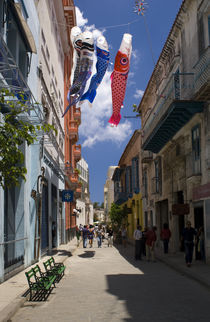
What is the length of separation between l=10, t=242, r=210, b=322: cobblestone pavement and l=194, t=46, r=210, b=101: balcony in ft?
21.7

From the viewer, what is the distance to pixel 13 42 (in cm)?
1409

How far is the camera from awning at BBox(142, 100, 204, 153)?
16422 millimetres

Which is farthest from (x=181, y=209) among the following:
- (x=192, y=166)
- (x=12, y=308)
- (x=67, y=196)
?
(x=67, y=196)

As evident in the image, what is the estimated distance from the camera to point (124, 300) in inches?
345

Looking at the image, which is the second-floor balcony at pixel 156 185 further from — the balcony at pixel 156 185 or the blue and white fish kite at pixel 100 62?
the blue and white fish kite at pixel 100 62

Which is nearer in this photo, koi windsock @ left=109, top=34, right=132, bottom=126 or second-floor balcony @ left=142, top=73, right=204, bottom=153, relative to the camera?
koi windsock @ left=109, top=34, right=132, bottom=126

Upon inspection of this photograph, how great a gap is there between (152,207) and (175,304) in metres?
20.8

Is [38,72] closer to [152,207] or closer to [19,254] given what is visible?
[19,254]

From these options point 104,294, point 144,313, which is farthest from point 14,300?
point 144,313

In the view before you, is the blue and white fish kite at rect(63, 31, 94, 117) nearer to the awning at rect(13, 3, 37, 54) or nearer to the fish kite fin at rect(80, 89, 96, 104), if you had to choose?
the fish kite fin at rect(80, 89, 96, 104)

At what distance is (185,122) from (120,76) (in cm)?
416

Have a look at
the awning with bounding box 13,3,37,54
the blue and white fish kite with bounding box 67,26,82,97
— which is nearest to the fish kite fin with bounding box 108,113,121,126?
the blue and white fish kite with bounding box 67,26,82,97

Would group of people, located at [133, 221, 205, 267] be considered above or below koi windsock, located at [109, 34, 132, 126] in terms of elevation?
below

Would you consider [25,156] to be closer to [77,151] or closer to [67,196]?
[67,196]
